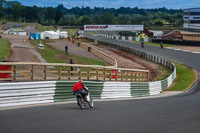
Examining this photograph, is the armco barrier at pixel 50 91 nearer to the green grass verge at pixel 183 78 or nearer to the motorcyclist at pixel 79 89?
the motorcyclist at pixel 79 89

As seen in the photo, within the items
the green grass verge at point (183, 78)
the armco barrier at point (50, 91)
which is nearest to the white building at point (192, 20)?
the green grass verge at point (183, 78)

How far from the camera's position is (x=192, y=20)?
13775 centimetres

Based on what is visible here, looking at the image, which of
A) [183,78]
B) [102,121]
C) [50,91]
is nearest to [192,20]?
[183,78]

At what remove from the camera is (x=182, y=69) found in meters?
46.7

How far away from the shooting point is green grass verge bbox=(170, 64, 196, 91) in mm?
33644

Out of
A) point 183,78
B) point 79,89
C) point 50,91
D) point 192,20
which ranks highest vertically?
point 192,20

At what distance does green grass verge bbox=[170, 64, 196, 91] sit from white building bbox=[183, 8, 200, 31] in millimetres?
89049

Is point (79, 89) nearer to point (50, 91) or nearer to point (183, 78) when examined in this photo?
point (50, 91)

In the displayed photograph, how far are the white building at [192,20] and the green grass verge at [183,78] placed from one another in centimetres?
8905

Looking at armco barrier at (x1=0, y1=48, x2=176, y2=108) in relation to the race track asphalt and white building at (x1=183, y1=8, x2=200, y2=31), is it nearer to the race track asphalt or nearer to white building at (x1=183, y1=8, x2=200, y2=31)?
the race track asphalt

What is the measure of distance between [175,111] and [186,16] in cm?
13196

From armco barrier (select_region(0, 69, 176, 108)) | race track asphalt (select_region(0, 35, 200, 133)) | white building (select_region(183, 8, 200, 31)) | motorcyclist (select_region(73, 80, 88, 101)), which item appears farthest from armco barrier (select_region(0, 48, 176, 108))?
white building (select_region(183, 8, 200, 31))

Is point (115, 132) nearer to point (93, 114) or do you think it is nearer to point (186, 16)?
point (93, 114)

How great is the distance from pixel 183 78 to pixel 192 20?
104 m
